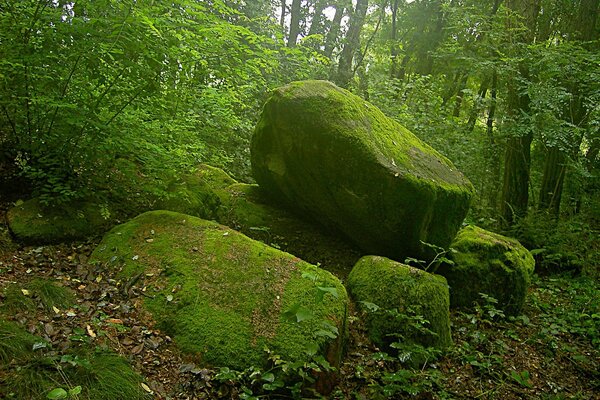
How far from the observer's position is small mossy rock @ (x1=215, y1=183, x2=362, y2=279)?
6.06 meters

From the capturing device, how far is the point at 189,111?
5.88 metres

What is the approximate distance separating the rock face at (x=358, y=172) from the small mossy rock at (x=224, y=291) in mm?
1478

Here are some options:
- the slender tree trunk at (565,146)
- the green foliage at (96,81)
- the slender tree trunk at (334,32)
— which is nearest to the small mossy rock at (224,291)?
the green foliage at (96,81)

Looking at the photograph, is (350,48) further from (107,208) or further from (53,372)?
(53,372)

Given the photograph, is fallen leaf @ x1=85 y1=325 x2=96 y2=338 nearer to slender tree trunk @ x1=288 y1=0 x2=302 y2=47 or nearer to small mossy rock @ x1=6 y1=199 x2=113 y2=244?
small mossy rock @ x1=6 y1=199 x2=113 y2=244

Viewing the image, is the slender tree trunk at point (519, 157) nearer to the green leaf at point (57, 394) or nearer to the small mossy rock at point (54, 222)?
the small mossy rock at point (54, 222)

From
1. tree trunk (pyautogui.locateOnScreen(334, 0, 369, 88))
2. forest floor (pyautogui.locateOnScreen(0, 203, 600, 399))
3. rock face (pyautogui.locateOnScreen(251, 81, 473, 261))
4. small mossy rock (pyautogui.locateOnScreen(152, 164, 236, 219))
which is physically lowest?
forest floor (pyautogui.locateOnScreen(0, 203, 600, 399))

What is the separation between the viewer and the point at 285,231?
6371mm

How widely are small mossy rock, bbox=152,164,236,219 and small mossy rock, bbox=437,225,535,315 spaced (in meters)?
3.53

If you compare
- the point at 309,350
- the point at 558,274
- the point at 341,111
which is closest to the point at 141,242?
the point at 309,350

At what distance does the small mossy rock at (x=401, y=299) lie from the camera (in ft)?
15.0

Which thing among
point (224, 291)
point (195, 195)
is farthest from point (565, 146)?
point (224, 291)

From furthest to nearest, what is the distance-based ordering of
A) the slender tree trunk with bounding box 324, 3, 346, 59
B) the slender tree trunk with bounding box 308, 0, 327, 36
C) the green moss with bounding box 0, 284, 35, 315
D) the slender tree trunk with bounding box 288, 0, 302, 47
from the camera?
the slender tree trunk with bounding box 308, 0, 327, 36, the slender tree trunk with bounding box 324, 3, 346, 59, the slender tree trunk with bounding box 288, 0, 302, 47, the green moss with bounding box 0, 284, 35, 315

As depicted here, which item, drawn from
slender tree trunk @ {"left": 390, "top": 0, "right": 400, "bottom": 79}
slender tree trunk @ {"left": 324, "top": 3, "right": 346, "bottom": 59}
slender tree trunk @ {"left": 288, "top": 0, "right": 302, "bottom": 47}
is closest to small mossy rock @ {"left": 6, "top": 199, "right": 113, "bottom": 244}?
slender tree trunk @ {"left": 288, "top": 0, "right": 302, "bottom": 47}
